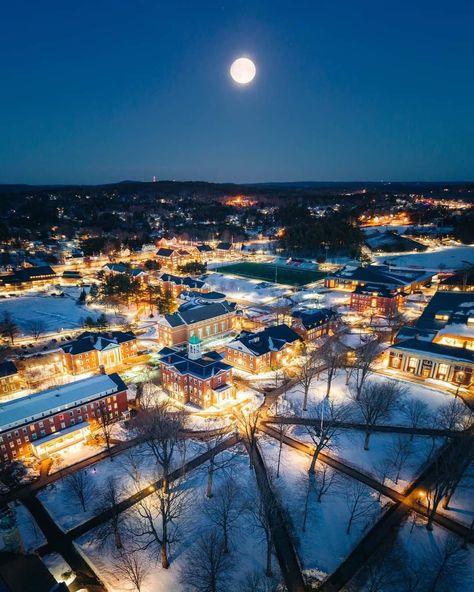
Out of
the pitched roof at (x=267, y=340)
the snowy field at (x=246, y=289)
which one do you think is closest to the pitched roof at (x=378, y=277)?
the snowy field at (x=246, y=289)

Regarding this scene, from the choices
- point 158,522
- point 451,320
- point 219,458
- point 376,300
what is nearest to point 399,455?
point 219,458

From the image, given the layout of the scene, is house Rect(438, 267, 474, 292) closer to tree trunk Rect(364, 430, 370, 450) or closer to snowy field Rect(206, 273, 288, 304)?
snowy field Rect(206, 273, 288, 304)

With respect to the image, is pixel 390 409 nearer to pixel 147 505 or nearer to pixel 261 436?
pixel 261 436

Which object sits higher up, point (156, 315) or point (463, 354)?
point (463, 354)

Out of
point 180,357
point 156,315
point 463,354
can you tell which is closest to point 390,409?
point 463,354

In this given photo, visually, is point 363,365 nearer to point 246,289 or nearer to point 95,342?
point 95,342

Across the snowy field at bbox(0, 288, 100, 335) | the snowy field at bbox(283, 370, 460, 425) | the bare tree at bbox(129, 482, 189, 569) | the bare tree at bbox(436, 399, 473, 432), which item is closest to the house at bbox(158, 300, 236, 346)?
the snowy field at bbox(0, 288, 100, 335)

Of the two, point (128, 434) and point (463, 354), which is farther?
point (463, 354)
